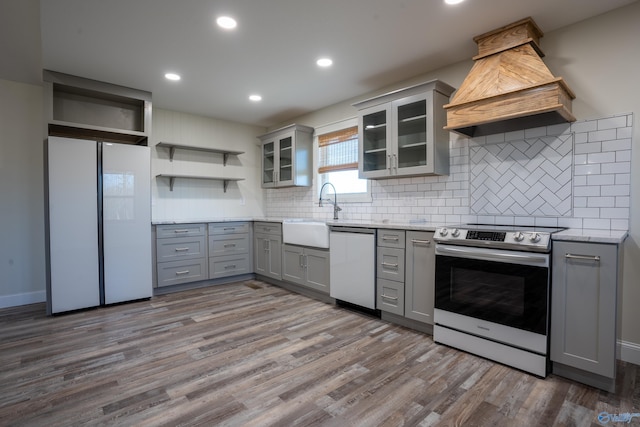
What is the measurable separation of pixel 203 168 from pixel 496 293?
14.2ft

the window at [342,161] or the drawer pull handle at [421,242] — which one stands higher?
the window at [342,161]

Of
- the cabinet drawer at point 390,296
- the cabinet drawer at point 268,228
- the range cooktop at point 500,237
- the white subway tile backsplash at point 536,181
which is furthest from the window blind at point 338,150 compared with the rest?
the range cooktop at point 500,237

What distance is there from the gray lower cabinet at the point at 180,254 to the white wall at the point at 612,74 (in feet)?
14.0

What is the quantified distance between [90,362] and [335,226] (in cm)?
242

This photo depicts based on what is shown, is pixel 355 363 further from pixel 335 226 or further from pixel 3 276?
pixel 3 276

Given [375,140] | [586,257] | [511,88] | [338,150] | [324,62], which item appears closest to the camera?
[586,257]

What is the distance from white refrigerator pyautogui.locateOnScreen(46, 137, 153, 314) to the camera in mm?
3398

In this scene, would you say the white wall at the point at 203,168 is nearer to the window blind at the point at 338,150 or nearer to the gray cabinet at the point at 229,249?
the gray cabinet at the point at 229,249

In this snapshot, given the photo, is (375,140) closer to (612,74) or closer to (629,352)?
(612,74)

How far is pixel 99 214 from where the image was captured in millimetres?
3613

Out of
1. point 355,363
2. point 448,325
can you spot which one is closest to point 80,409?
point 355,363

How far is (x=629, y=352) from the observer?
232cm

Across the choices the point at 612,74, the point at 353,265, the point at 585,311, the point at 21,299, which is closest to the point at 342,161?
the point at 353,265

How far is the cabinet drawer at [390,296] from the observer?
3.04m
